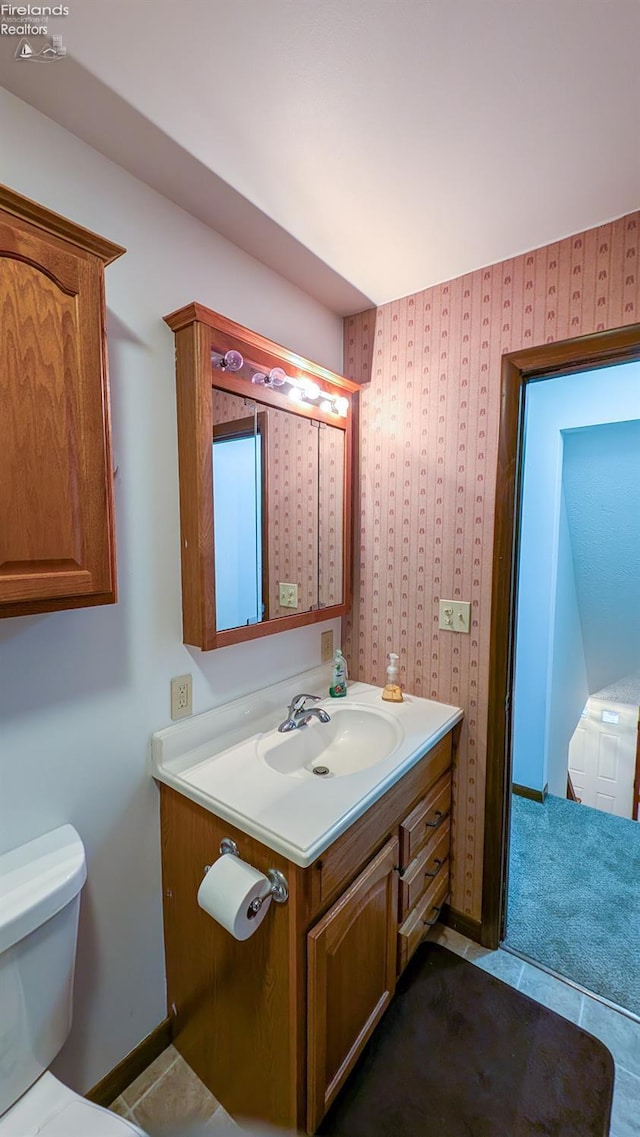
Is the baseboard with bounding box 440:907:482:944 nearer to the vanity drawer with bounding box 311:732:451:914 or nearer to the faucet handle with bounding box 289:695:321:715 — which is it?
the vanity drawer with bounding box 311:732:451:914

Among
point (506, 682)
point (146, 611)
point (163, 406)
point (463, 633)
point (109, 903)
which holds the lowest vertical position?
point (109, 903)

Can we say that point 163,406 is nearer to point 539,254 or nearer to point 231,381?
point 231,381

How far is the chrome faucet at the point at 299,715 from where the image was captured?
1.43m

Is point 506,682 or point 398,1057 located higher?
point 506,682

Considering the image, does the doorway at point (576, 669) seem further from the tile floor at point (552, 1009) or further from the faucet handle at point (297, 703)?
the faucet handle at point (297, 703)

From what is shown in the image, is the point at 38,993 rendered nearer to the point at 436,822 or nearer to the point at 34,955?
the point at 34,955

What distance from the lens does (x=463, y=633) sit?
1.60m

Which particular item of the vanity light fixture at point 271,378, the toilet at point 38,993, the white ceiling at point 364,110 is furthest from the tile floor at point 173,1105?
the white ceiling at point 364,110

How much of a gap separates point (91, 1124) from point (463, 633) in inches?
57.3

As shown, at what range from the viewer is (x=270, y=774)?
3.92 feet

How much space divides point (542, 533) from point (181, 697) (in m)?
2.14

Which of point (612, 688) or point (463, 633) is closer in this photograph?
point (463, 633)

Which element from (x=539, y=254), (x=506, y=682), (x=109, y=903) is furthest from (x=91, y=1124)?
(x=539, y=254)

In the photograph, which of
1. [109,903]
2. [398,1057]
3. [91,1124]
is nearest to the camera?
[91,1124]
